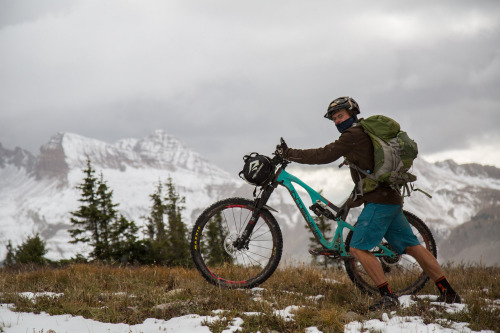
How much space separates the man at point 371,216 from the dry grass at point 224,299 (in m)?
0.33

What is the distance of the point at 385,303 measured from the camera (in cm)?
539

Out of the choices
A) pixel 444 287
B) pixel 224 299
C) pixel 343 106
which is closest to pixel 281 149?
pixel 343 106

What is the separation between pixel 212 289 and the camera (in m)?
5.97

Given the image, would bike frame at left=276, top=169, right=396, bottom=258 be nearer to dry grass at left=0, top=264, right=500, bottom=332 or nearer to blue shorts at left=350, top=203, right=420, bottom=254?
blue shorts at left=350, top=203, right=420, bottom=254

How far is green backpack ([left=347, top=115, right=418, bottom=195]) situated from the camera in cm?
540

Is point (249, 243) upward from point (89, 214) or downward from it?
downward

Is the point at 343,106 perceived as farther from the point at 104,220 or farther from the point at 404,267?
the point at 104,220

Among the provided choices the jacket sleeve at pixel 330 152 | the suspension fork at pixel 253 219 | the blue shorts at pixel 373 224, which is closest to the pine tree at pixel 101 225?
the suspension fork at pixel 253 219

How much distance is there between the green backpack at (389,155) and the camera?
5402 millimetres

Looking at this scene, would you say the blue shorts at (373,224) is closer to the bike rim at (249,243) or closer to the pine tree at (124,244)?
the bike rim at (249,243)

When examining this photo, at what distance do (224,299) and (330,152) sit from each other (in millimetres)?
2559

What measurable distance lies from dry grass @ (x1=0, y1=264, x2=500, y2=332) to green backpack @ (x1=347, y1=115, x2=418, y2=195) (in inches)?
67.2

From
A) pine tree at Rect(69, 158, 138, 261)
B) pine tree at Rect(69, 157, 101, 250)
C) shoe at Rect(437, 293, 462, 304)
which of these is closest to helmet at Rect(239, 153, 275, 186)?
shoe at Rect(437, 293, 462, 304)

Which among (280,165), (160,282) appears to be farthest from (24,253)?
(280,165)
